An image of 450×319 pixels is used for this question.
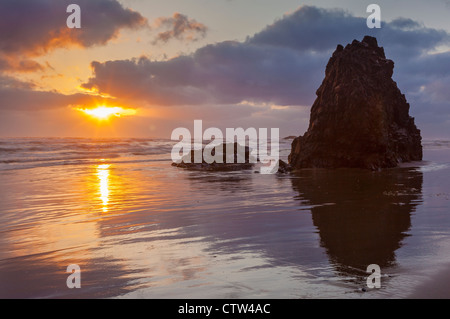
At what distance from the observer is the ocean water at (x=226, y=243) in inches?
198

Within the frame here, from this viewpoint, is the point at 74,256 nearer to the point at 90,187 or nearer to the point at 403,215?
the point at 403,215

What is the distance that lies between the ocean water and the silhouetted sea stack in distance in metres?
10.1

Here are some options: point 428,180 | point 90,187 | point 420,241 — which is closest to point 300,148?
point 428,180

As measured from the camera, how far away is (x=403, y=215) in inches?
372

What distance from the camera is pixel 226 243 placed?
23.5 feet

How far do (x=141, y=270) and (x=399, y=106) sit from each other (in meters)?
28.4

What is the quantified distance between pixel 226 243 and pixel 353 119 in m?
19.2

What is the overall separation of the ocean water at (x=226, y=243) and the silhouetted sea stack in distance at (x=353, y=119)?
10056 millimetres
